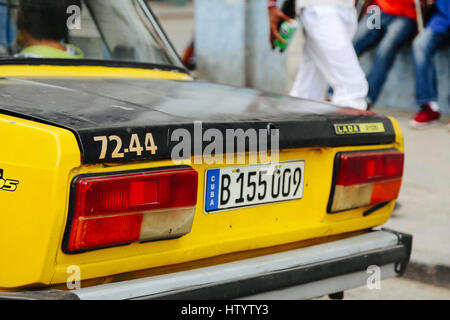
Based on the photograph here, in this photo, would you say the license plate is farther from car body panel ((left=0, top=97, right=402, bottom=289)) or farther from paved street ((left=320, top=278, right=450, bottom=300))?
paved street ((left=320, top=278, right=450, bottom=300))

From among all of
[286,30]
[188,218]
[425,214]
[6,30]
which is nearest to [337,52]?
[286,30]

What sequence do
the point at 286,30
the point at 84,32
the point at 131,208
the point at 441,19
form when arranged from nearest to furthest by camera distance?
the point at 131,208 → the point at 84,32 → the point at 286,30 → the point at 441,19

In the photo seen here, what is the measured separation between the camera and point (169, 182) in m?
2.28

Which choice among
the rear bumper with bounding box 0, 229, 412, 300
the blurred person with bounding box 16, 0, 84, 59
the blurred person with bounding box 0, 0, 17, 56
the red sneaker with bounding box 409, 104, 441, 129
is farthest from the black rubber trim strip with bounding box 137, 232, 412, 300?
the red sneaker with bounding box 409, 104, 441, 129

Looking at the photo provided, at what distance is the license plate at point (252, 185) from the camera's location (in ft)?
8.14

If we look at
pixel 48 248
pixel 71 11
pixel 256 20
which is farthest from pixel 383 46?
pixel 48 248

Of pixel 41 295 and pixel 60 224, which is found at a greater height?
pixel 60 224

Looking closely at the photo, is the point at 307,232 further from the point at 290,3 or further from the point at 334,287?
the point at 290,3

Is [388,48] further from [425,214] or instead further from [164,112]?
[164,112]

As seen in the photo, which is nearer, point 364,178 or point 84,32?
point 364,178

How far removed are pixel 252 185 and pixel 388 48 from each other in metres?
5.86

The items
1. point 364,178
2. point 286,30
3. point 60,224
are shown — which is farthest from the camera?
point 286,30

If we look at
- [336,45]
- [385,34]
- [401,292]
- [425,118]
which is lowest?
[401,292]
